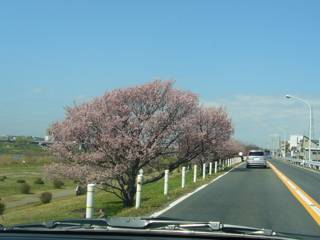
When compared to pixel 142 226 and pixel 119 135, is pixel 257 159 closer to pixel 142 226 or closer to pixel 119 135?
pixel 119 135

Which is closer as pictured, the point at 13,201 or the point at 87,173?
the point at 87,173

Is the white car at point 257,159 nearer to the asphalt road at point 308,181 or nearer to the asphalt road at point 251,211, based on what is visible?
the asphalt road at point 308,181

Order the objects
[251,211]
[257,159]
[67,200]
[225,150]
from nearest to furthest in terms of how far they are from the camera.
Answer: [251,211] → [67,200] → [257,159] → [225,150]

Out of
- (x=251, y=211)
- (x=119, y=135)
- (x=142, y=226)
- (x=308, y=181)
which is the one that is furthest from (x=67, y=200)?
(x=142, y=226)

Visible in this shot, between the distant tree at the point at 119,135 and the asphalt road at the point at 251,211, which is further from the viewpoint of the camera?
the distant tree at the point at 119,135

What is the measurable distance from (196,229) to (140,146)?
2338cm

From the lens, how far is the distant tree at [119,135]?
26781 mm

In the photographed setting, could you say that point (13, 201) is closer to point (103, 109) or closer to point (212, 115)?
point (212, 115)

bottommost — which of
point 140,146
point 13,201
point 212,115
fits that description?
point 13,201

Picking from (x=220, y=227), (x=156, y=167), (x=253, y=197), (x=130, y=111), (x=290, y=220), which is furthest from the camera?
(x=156, y=167)

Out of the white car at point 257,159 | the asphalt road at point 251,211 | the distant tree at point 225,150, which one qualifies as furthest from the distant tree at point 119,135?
the white car at point 257,159

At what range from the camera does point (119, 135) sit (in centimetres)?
2691

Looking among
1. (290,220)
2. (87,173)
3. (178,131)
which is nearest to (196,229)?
(290,220)

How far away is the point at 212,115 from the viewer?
4872 centimetres
